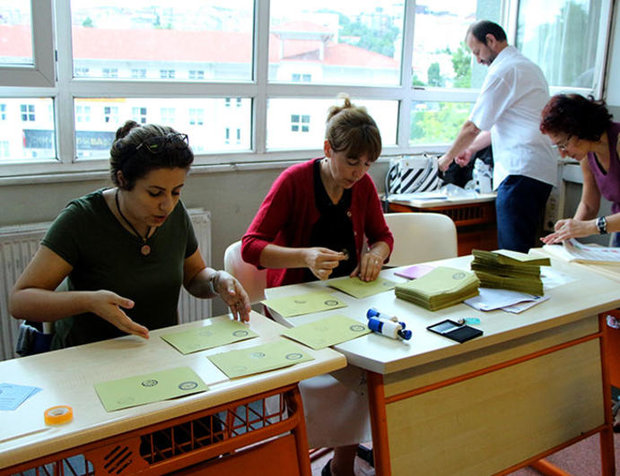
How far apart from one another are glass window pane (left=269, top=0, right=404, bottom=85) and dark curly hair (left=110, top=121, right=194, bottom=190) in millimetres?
1801

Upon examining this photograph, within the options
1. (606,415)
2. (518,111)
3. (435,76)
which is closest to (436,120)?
(435,76)

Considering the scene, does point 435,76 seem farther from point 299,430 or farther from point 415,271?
point 299,430

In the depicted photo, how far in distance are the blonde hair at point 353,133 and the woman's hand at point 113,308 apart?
864 mm

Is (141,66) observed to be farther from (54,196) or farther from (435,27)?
(435,27)

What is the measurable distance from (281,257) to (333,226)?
28 centimetres

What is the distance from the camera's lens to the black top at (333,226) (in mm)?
2059

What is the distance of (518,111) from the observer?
329 centimetres

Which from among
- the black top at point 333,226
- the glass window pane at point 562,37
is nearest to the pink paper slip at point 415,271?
the black top at point 333,226

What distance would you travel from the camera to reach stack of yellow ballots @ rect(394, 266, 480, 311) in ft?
5.64

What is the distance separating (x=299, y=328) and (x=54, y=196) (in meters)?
1.53

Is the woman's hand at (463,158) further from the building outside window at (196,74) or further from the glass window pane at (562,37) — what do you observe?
the building outside window at (196,74)

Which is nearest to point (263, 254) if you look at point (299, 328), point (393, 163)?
point (299, 328)

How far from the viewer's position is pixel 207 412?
1.20 meters

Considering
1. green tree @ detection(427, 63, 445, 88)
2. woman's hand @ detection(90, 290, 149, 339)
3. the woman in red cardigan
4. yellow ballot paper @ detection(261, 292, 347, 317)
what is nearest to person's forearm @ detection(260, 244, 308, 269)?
the woman in red cardigan
